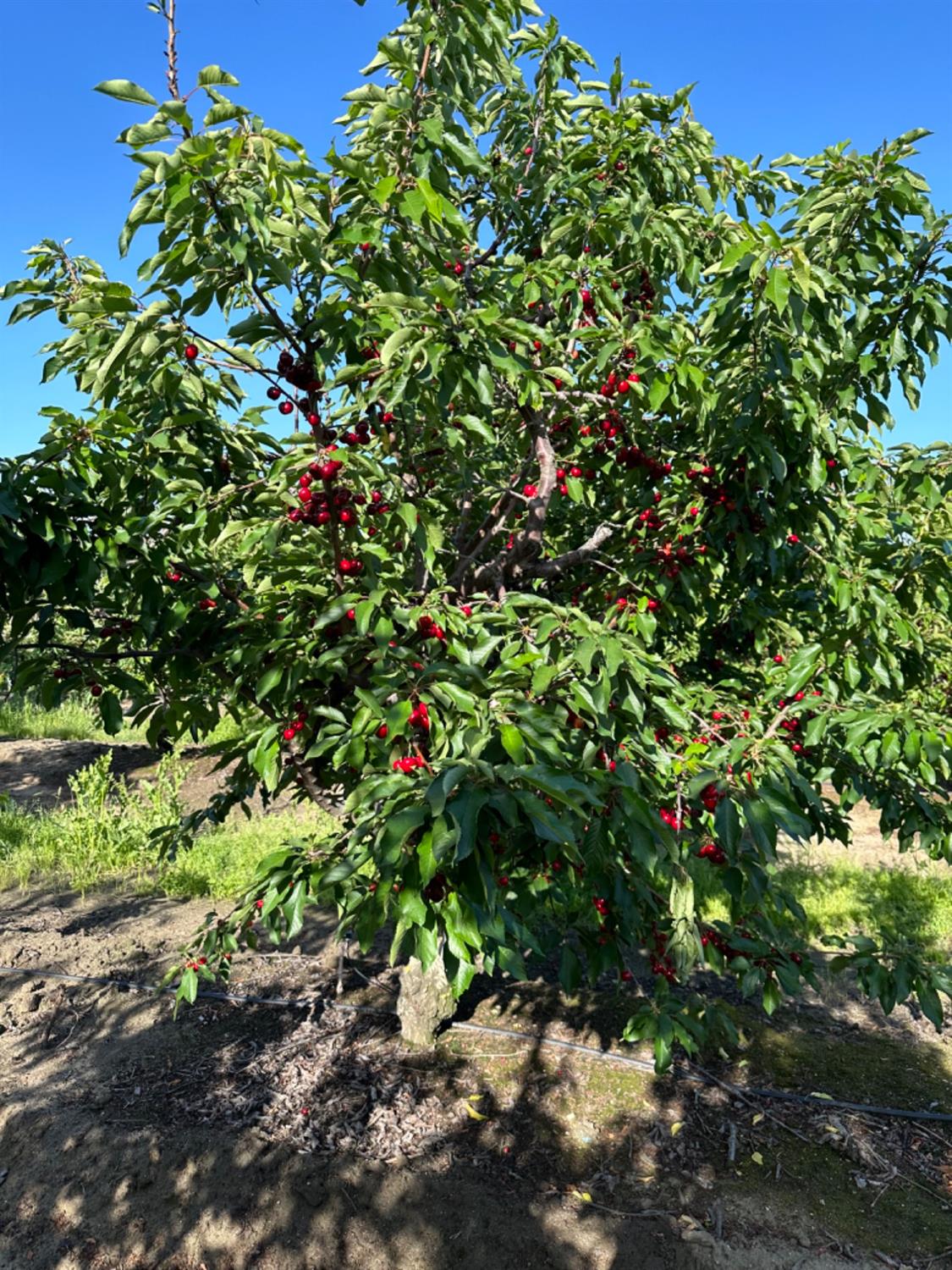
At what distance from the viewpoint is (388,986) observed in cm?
409

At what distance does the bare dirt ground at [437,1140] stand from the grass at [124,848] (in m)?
1.45

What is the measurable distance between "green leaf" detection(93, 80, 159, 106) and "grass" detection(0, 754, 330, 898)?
15.4 ft

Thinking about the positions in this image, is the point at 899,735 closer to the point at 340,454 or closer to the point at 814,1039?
the point at 340,454

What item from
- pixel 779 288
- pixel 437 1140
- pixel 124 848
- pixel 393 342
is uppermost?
pixel 779 288

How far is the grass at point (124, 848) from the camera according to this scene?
221 inches

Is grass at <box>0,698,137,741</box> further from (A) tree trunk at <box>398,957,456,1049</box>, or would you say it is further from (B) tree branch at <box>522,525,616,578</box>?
(B) tree branch at <box>522,525,616,578</box>

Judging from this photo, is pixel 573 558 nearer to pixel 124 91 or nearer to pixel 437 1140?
pixel 124 91

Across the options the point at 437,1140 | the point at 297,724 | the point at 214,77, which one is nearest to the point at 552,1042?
the point at 437,1140

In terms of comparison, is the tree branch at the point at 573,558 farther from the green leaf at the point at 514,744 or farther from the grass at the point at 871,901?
the grass at the point at 871,901

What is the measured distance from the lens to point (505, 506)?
3.19m

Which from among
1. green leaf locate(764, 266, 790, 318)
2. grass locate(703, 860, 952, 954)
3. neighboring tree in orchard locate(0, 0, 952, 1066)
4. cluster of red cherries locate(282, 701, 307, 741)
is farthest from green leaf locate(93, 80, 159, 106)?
grass locate(703, 860, 952, 954)

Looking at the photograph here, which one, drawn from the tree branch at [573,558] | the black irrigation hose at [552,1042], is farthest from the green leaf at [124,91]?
the black irrigation hose at [552,1042]

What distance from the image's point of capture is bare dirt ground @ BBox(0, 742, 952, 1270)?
2.54 meters

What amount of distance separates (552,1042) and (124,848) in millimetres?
3852
